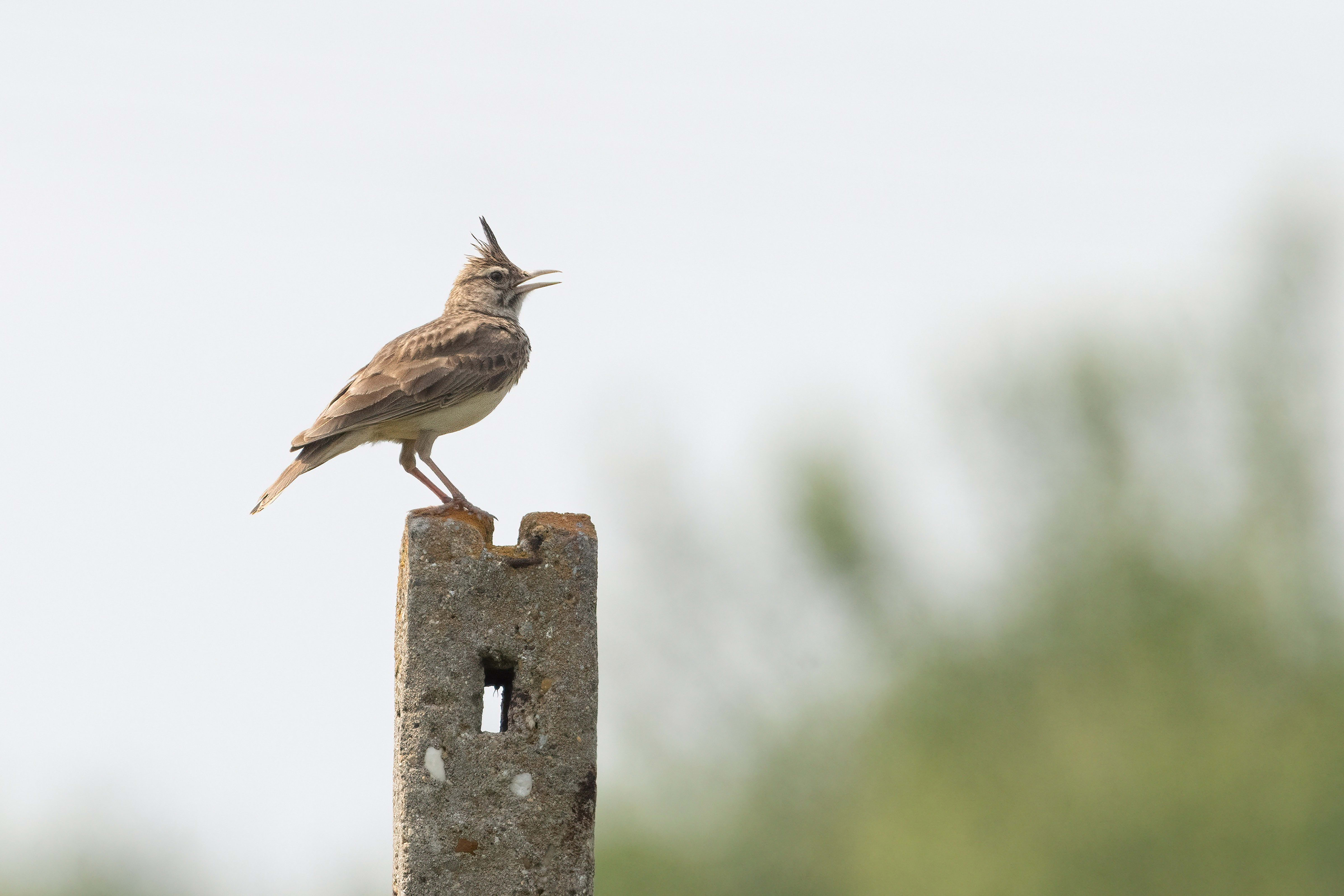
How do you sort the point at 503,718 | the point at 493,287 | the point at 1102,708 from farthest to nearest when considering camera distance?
the point at 1102,708
the point at 493,287
the point at 503,718

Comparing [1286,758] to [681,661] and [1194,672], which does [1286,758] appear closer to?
[1194,672]

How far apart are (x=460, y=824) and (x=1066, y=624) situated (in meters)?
34.0

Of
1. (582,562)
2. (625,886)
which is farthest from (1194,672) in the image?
(582,562)

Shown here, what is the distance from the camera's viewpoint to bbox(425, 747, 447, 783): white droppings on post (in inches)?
315

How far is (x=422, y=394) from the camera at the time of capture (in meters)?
10.5

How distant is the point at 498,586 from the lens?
26.9 feet

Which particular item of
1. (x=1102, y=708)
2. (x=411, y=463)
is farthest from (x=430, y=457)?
(x=1102, y=708)

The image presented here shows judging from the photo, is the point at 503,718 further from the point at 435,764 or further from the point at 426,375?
the point at 426,375

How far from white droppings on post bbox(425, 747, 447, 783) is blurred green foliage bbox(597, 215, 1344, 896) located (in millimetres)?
24234

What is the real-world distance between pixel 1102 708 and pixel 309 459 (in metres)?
27.9

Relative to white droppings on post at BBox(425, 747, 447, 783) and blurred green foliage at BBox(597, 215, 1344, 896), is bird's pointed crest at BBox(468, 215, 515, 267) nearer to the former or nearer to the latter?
white droppings on post at BBox(425, 747, 447, 783)

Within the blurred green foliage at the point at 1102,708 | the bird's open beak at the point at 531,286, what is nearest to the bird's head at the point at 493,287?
the bird's open beak at the point at 531,286

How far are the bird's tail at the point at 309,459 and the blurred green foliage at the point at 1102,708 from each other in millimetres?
22801

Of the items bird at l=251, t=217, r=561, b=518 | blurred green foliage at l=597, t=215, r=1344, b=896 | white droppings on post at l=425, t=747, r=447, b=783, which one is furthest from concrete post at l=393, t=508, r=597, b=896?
blurred green foliage at l=597, t=215, r=1344, b=896
